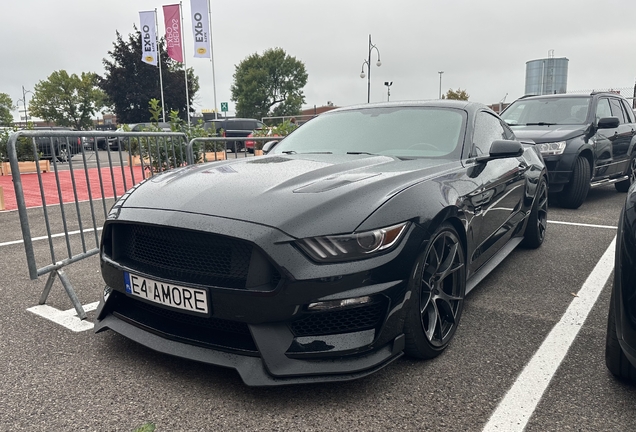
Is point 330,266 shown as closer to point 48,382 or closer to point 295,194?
point 295,194

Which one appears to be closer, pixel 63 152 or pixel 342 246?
pixel 342 246

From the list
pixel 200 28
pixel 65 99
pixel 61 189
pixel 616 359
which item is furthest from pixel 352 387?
pixel 65 99

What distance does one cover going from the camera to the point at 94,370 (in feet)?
8.13

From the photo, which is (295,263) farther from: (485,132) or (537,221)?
(537,221)

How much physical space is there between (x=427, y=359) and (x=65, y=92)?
6339 centimetres

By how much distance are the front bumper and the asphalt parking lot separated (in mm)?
188

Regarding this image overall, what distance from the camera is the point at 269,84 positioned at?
7044 cm

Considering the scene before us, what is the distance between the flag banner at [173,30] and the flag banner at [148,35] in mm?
1757

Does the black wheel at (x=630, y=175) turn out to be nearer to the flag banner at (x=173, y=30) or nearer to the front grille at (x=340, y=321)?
the front grille at (x=340, y=321)

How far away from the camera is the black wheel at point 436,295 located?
2344 millimetres

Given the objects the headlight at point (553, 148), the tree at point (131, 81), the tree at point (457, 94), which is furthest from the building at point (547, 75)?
the headlight at point (553, 148)

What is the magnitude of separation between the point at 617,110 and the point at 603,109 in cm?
77

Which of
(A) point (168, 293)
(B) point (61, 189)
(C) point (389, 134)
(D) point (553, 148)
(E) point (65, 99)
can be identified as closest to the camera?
(A) point (168, 293)

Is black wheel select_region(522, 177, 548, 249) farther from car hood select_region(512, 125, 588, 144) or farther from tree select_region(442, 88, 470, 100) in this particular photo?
tree select_region(442, 88, 470, 100)
